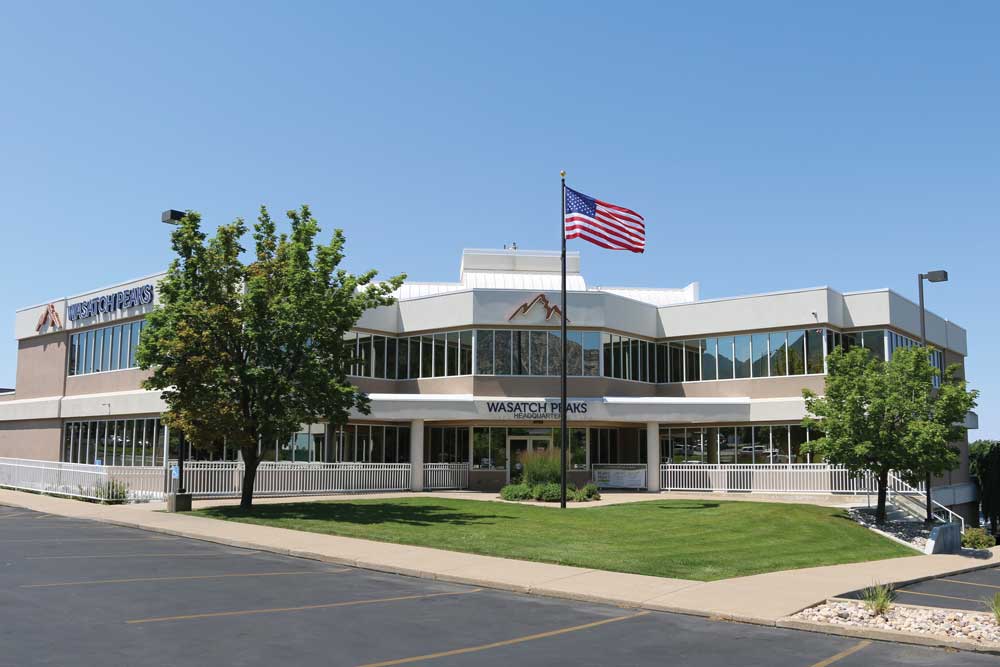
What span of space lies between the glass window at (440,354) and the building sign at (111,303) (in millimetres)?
11463

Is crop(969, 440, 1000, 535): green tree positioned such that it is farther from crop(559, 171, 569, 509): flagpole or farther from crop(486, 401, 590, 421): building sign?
crop(559, 171, 569, 509): flagpole

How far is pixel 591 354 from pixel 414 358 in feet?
25.0

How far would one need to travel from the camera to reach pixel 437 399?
111 ft

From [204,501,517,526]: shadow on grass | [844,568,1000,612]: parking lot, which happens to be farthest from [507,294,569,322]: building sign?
[844,568,1000,612]: parking lot

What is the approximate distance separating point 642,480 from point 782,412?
6.08m

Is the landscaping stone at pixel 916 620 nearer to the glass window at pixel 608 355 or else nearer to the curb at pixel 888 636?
the curb at pixel 888 636

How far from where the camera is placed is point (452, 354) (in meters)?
36.2

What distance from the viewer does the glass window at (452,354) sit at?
36031 millimetres

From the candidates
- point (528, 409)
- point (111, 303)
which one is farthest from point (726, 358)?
point (111, 303)

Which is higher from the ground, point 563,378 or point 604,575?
point 563,378

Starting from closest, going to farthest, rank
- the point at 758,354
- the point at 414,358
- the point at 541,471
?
the point at 541,471, the point at 758,354, the point at 414,358

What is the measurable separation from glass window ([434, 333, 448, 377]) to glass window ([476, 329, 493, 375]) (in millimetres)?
1699

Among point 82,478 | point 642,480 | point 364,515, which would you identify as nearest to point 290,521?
point 364,515

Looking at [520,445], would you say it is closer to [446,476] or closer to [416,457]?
[446,476]
